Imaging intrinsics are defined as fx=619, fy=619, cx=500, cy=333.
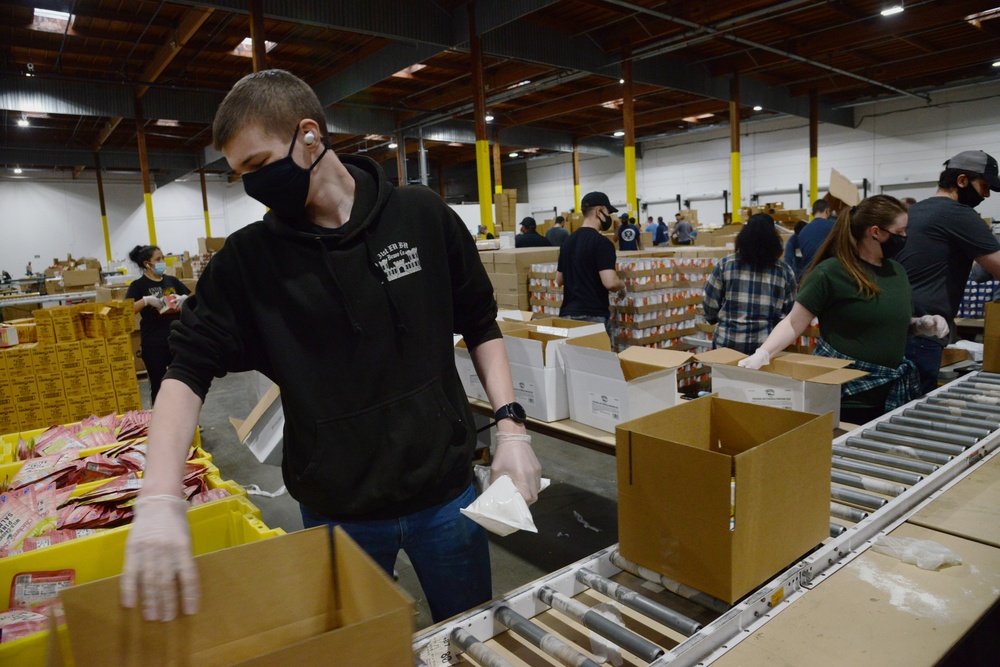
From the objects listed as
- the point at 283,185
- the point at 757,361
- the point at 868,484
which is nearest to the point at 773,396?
the point at 757,361

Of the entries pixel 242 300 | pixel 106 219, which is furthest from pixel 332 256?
pixel 106 219

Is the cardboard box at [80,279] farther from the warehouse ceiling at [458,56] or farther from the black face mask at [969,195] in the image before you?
the black face mask at [969,195]

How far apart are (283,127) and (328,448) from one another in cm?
60

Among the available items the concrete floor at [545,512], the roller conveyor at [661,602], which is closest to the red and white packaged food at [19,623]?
the roller conveyor at [661,602]

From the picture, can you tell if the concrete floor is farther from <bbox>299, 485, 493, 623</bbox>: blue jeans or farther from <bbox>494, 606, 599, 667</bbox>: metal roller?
<bbox>494, 606, 599, 667</bbox>: metal roller

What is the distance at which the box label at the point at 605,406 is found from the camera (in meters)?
2.31

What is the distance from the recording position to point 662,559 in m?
1.17

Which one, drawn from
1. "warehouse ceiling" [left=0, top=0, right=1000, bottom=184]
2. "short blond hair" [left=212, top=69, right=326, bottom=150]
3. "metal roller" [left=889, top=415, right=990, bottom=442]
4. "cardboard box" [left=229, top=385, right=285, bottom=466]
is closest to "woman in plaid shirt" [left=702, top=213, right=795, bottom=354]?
"metal roller" [left=889, top=415, right=990, bottom=442]

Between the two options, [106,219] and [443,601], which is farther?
[106,219]

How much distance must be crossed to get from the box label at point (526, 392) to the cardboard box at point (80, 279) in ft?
33.7

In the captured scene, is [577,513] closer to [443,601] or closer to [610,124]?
[443,601]

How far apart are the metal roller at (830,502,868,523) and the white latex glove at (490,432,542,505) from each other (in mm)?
711

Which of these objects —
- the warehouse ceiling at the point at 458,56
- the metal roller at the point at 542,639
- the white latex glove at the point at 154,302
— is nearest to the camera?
the metal roller at the point at 542,639

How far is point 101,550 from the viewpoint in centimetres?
156
